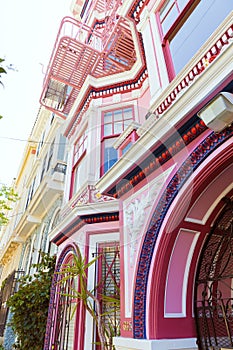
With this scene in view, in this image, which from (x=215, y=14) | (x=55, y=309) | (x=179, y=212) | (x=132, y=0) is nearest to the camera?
(x=179, y=212)

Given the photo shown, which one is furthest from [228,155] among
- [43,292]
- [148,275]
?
[43,292]

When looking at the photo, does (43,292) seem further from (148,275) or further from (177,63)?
(177,63)

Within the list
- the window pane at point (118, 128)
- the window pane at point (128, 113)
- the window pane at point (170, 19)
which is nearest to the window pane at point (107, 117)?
the window pane at point (118, 128)

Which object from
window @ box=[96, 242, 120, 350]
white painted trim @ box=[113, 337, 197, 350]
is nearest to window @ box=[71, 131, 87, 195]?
window @ box=[96, 242, 120, 350]

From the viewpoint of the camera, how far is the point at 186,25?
11.8 feet

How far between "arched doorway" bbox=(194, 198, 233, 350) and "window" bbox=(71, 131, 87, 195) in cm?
390

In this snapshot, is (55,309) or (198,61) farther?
(55,309)

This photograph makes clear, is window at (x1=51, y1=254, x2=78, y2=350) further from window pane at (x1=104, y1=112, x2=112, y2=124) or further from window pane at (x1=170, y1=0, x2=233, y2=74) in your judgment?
window pane at (x1=170, y1=0, x2=233, y2=74)

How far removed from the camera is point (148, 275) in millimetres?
2676

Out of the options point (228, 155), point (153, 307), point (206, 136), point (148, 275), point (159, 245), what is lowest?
point (153, 307)

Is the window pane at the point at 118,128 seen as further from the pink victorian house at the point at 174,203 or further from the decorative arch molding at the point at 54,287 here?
the decorative arch molding at the point at 54,287

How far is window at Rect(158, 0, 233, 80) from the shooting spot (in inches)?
123

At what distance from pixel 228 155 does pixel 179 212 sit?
72cm

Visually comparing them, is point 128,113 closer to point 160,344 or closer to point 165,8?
point 165,8
